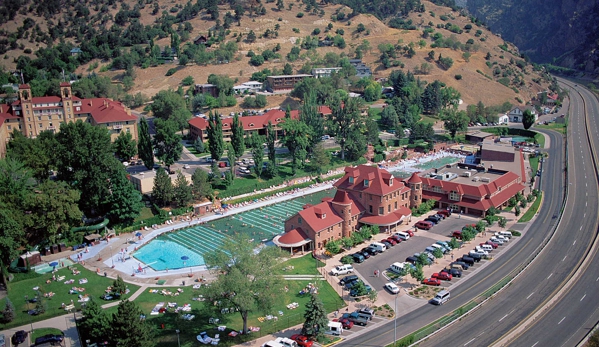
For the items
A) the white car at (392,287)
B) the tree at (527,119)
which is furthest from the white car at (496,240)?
the tree at (527,119)

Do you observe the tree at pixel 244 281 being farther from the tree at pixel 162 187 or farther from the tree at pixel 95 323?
the tree at pixel 162 187

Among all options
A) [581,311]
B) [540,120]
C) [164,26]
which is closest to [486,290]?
[581,311]

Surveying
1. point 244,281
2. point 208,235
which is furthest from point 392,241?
point 244,281

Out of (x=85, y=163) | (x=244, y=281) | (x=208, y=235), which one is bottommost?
(x=208, y=235)

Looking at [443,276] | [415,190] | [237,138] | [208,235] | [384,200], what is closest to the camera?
[443,276]

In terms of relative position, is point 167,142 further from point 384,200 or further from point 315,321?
point 315,321

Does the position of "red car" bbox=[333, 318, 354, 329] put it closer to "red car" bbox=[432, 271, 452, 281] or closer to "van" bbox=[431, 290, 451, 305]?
"van" bbox=[431, 290, 451, 305]

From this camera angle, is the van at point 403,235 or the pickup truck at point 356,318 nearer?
the pickup truck at point 356,318
